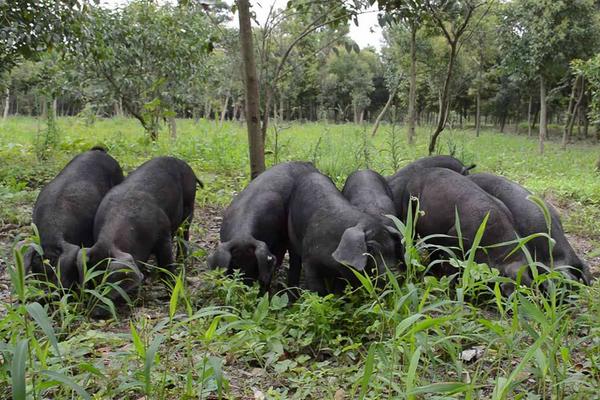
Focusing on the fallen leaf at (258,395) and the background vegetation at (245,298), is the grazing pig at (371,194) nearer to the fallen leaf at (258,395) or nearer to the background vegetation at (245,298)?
the background vegetation at (245,298)

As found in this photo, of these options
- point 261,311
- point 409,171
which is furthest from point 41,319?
point 409,171

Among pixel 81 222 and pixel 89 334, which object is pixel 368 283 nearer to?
pixel 89 334

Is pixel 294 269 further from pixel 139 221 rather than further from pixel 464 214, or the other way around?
pixel 464 214

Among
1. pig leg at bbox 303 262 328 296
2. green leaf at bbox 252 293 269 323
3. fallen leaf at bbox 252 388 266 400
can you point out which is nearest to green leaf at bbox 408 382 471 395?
fallen leaf at bbox 252 388 266 400

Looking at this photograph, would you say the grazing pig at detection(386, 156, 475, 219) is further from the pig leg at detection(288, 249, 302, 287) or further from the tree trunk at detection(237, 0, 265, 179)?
the tree trunk at detection(237, 0, 265, 179)

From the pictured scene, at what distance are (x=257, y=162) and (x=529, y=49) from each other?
58.7 ft

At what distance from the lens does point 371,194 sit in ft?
17.1

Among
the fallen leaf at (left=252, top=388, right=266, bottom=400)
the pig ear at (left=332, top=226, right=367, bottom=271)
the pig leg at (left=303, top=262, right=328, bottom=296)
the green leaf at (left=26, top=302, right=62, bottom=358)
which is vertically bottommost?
the fallen leaf at (left=252, top=388, right=266, bottom=400)

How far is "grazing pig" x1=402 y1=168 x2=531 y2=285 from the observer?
4.62m

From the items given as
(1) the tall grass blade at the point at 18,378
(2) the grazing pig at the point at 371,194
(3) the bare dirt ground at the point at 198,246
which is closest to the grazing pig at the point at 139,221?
(3) the bare dirt ground at the point at 198,246

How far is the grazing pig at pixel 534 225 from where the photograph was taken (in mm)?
4719

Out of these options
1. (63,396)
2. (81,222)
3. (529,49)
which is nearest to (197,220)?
(81,222)

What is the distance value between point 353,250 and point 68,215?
264 centimetres

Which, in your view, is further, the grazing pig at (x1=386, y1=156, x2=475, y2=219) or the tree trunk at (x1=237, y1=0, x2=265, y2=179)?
the grazing pig at (x1=386, y1=156, x2=475, y2=219)
